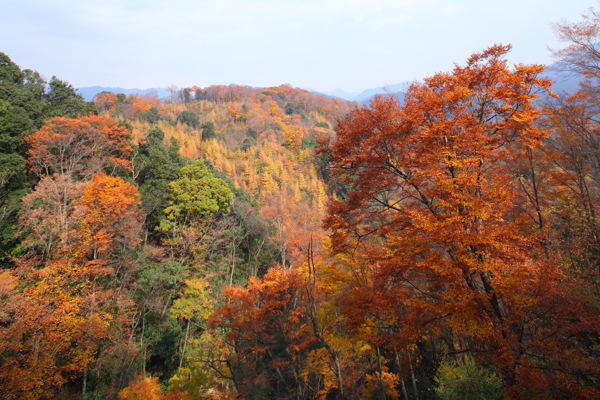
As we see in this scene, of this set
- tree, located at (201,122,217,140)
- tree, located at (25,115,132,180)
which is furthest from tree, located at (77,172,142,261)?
tree, located at (201,122,217,140)

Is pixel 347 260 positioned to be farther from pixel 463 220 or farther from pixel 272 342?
pixel 463 220

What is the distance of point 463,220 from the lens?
569cm

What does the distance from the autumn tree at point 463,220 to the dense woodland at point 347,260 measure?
47 millimetres

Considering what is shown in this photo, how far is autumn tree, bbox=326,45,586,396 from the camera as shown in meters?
5.39

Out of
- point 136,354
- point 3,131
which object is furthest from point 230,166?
point 136,354

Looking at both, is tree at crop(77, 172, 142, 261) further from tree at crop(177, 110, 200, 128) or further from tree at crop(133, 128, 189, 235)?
tree at crop(177, 110, 200, 128)

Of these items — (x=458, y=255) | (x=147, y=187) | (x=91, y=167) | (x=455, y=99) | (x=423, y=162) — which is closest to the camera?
(x=458, y=255)

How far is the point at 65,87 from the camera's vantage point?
72.2 ft

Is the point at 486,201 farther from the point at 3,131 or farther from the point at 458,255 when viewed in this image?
the point at 3,131

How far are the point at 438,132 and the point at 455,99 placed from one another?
1.15 m

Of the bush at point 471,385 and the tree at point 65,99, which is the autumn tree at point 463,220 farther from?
the tree at point 65,99

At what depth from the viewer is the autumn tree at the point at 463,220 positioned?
5.39 metres

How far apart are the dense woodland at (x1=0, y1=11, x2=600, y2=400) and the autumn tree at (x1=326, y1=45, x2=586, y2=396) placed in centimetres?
5

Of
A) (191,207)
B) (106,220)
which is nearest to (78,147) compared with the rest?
(106,220)
